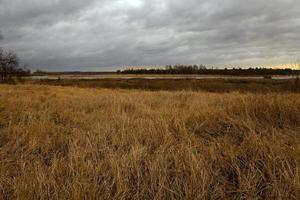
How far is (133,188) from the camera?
2959mm

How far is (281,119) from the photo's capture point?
5.53 metres

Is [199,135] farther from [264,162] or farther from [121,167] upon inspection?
[121,167]

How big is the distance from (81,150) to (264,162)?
235 centimetres

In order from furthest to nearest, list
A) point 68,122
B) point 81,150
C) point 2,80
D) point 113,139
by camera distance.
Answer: point 2,80 → point 68,122 → point 113,139 → point 81,150

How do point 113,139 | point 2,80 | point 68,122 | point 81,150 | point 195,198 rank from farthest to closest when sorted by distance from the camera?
point 2,80 → point 68,122 → point 113,139 → point 81,150 → point 195,198

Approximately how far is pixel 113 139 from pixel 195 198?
6.60 ft

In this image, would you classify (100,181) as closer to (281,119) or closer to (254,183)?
(254,183)

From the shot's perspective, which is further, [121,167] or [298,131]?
[298,131]

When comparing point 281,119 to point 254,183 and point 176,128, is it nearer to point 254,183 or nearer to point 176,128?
point 176,128

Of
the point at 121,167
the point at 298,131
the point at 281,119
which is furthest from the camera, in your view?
the point at 281,119

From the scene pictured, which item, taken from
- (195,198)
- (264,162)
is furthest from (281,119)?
(195,198)

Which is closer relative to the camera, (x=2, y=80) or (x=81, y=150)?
(x=81, y=150)

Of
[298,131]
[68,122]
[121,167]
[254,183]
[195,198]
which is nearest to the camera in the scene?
[195,198]

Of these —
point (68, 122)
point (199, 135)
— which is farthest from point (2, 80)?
point (199, 135)
